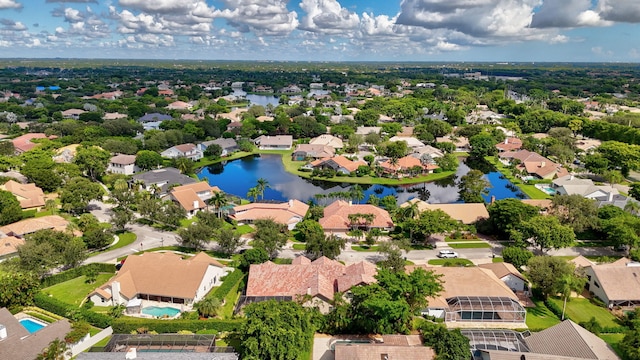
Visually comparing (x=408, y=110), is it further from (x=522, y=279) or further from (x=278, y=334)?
(x=278, y=334)

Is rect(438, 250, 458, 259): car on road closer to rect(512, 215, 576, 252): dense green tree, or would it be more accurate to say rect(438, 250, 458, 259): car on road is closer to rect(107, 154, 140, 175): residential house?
rect(512, 215, 576, 252): dense green tree

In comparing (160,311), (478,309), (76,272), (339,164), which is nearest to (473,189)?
(339,164)

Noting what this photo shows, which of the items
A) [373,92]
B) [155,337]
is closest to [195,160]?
[155,337]

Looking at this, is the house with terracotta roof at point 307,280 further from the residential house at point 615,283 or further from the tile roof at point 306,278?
the residential house at point 615,283

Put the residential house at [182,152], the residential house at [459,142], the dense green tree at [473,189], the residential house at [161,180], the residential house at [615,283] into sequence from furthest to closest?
the residential house at [459,142]
the residential house at [182,152]
the residential house at [161,180]
the dense green tree at [473,189]
the residential house at [615,283]

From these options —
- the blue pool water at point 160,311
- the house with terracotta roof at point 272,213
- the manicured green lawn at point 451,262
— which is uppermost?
the house with terracotta roof at point 272,213

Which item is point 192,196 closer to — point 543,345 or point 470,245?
point 470,245

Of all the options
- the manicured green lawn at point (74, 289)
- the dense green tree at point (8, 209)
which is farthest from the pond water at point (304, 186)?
the manicured green lawn at point (74, 289)

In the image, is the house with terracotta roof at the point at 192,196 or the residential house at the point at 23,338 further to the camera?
the house with terracotta roof at the point at 192,196
